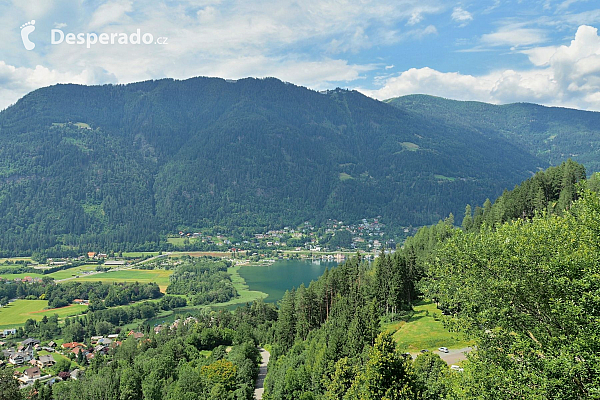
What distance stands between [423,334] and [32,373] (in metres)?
55.3

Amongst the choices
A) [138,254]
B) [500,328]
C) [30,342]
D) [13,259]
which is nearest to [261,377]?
[500,328]

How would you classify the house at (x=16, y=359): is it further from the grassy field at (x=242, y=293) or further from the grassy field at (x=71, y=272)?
the grassy field at (x=71, y=272)

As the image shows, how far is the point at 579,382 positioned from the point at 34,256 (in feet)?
625

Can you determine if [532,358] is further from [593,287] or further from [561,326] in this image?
[593,287]

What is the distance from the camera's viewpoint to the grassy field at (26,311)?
87.8m

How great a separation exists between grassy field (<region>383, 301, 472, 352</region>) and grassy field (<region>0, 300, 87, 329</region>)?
8124 centimetres

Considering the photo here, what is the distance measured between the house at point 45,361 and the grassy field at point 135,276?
155ft

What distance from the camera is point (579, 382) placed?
1141 cm

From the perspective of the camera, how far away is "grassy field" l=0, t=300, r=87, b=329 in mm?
87750

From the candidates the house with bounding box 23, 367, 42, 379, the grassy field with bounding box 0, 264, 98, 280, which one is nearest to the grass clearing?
the grassy field with bounding box 0, 264, 98, 280

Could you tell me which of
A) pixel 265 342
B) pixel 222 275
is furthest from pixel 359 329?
pixel 222 275

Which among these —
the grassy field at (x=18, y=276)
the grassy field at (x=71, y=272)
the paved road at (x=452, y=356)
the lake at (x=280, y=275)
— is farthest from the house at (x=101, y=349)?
the grassy field at (x=18, y=276)

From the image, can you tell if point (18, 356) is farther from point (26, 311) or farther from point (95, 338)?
point (26, 311)

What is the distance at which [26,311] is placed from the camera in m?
94.4
